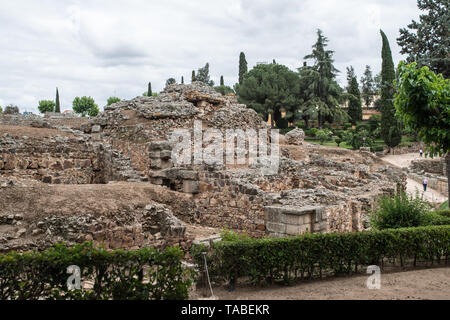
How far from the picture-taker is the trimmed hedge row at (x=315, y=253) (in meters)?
6.11

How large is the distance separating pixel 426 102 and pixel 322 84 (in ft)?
133

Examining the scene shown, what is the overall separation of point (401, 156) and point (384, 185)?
26.0 meters

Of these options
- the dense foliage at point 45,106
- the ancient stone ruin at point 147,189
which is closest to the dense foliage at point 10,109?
the ancient stone ruin at point 147,189

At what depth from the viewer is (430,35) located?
28375 millimetres

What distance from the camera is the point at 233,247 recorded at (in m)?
6.10

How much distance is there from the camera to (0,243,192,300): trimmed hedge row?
4.57m

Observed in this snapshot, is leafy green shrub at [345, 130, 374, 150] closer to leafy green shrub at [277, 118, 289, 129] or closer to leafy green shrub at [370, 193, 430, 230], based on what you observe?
leafy green shrub at [277, 118, 289, 129]

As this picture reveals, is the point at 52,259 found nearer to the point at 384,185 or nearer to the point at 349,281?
the point at 349,281

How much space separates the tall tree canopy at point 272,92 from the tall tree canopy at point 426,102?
122 ft

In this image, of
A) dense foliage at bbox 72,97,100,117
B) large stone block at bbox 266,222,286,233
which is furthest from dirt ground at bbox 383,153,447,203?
dense foliage at bbox 72,97,100,117

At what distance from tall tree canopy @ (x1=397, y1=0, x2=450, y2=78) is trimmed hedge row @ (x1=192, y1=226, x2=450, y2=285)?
24.0 metres

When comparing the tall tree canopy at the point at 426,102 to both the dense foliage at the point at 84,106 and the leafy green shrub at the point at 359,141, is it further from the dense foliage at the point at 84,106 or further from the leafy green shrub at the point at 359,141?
the dense foliage at the point at 84,106

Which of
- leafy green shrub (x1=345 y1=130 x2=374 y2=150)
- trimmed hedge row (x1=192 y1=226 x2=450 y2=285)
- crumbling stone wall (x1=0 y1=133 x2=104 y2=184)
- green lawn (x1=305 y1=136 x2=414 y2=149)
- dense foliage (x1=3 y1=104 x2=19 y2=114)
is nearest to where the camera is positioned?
trimmed hedge row (x1=192 y1=226 x2=450 y2=285)

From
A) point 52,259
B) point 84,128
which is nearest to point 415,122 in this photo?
point 52,259
